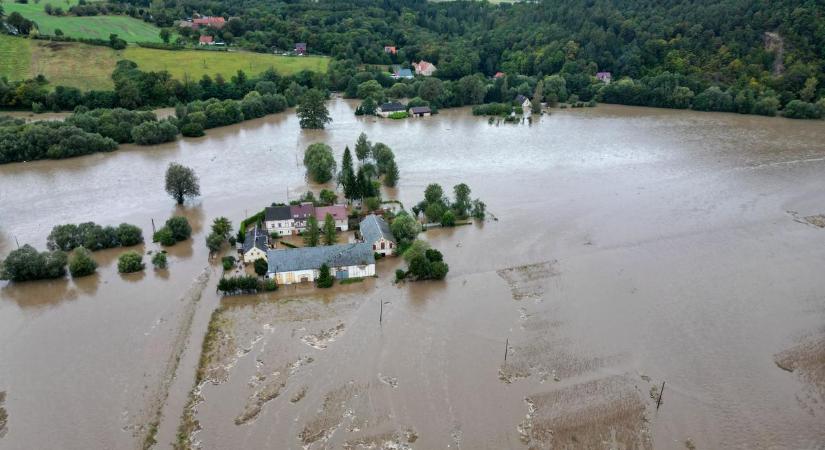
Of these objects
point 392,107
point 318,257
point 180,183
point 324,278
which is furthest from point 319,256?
point 392,107

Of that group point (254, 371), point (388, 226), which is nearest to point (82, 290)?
point (254, 371)

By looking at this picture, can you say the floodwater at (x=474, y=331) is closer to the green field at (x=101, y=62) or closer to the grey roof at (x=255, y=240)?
the grey roof at (x=255, y=240)

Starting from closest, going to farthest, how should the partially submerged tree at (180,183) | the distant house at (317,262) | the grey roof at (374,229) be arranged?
the distant house at (317,262), the grey roof at (374,229), the partially submerged tree at (180,183)

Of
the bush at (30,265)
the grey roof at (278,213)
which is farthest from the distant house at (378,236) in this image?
the bush at (30,265)

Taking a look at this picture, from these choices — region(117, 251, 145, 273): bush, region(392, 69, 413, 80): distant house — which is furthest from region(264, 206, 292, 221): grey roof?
region(392, 69, 413, 80): distant house

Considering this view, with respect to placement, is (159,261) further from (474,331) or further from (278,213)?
(474,331)

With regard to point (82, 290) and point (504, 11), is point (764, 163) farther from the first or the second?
point (504, 11)
